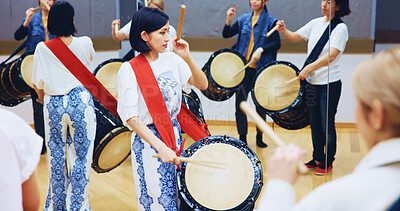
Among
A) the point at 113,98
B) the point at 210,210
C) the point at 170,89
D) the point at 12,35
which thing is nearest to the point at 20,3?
the point at 12,35

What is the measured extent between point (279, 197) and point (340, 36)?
2086mm

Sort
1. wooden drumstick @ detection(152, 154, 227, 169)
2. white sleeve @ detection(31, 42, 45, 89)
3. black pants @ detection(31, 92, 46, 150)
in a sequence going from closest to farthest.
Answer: wooden drumstick @ detection(152, 154, 227, 169) < white sleeve @ detection(31, 42, 45, 89) < black pants @ detection(31, 92, 46, 150)

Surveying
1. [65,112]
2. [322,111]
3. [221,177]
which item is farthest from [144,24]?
[322,111]

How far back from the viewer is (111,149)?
2943 mm

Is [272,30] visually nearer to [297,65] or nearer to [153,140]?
[297,65]

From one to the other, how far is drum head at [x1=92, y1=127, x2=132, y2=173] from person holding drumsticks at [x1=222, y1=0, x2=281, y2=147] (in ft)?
2.42

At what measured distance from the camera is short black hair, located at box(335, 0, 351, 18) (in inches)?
112

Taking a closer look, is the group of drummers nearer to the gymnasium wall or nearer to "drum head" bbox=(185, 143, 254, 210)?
the gymnasium wall

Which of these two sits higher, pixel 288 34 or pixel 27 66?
pixel 288 34

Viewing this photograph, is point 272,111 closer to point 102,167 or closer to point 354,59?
point 354,59

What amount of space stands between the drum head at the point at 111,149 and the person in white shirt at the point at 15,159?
165cm

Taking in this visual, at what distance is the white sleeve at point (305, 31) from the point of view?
2930mm

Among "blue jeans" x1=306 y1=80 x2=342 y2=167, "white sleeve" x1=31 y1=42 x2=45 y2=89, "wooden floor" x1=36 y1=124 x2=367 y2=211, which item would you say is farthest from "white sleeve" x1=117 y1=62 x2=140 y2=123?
"blue jeans" x1=306 y1=80 x2=342 y2=167

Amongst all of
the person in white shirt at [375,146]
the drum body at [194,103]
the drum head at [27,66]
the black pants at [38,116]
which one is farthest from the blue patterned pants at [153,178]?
the black pants at [38,116]
